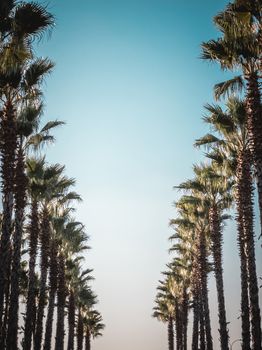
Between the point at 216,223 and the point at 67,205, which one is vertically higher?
the point at 67,205

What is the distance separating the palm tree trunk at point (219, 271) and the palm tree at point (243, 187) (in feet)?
14.1

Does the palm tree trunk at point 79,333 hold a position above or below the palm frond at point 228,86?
below

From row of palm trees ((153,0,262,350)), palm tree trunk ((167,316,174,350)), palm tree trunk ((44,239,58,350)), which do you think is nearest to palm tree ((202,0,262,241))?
row of palm trees ((153,0,262,350))

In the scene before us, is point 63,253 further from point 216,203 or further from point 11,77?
point 11,77

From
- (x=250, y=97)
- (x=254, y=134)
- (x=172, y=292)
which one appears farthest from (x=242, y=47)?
(x=172, y=292)

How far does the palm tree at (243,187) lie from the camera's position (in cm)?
1870

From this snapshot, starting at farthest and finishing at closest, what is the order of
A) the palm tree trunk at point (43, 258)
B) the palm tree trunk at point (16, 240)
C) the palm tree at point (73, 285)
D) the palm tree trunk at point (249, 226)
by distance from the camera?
the palm tree at point (73, 285)
the palm tree trunk at point (43, 258)
the palm tree trunk at point (16, 240)
the palm tree trunk at point (249, 226)

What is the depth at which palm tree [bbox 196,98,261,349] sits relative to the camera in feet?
61.4

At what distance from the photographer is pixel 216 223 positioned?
27312 millimetres

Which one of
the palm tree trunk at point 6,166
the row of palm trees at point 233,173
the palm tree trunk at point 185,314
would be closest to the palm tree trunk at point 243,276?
the row of palm trees at point 233,173

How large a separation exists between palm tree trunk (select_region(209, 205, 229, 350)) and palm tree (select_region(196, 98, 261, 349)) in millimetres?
4293

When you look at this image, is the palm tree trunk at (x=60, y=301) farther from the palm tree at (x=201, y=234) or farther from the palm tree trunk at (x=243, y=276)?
the palm tree trunk at (x=243, y=276)

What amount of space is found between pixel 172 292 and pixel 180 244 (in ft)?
46.7

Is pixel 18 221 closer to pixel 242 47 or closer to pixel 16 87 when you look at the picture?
pixel 16 87
